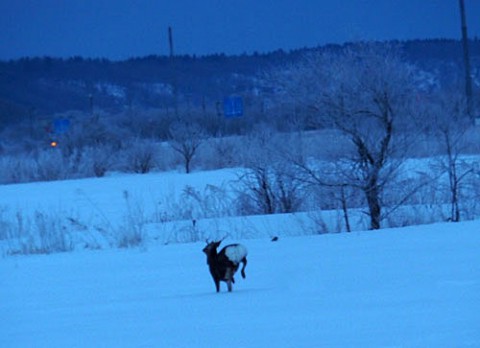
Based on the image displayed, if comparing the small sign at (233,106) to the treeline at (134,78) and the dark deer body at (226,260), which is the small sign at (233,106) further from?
the treeline at (134,78)

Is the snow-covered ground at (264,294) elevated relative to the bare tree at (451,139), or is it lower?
lower

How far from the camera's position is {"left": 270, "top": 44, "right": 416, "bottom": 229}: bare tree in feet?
45.7

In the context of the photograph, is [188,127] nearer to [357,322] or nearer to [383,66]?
[383,66]

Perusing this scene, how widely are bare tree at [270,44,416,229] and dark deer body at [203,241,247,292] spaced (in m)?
6.29

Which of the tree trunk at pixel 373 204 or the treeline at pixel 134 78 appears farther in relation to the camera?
the treeline at pixel 134 78

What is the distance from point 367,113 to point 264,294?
6.87 metres

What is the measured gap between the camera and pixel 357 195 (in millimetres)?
14203

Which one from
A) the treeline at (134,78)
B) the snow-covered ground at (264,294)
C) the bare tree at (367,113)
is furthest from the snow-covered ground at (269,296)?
the treeline at (134,78)

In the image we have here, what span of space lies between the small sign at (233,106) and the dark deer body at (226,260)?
1581 inches

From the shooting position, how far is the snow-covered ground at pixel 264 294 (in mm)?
6043

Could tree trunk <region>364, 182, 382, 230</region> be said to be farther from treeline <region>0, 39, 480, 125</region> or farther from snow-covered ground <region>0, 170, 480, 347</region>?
treeline <region>0, 39, 480, 125</region>

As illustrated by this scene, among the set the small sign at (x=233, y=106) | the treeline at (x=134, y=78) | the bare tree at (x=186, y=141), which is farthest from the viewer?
the treeline at (x=134, y=78)

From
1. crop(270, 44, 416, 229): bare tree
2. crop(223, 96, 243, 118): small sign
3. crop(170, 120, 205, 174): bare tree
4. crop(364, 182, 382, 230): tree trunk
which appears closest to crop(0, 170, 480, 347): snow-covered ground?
crop(364, 182, 382, 230): tree trunk

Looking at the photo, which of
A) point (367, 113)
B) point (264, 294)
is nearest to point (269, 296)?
point (264, 294)
